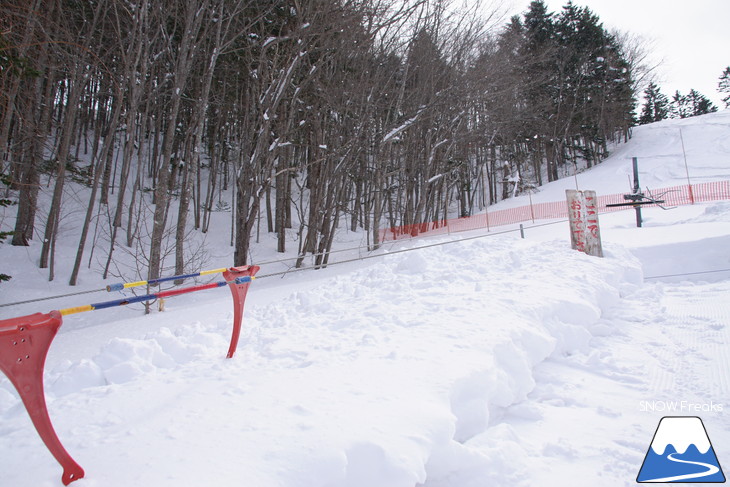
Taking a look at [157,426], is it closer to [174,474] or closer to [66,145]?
[174,474]

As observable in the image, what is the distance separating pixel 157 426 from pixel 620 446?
2884 mm

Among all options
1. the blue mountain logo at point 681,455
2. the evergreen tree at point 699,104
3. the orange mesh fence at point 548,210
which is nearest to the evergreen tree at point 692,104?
the evergreen tree at point 699,104

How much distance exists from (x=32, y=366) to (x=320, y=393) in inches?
61.6

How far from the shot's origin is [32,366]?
6.28ft

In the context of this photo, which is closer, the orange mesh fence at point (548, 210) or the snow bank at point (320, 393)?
the snow bank at point (320, 393)

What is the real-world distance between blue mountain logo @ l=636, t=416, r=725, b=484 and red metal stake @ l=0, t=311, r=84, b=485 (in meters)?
2.99

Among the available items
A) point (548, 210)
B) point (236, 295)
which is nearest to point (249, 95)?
point (236, 295)

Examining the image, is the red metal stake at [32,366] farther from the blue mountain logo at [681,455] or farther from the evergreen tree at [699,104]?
the evergreen tree at [699,104]

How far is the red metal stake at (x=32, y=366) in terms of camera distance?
1.83 meters

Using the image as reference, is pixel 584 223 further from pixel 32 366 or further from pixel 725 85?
pixel 725 85

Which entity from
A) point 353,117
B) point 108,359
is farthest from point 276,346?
point 353,117

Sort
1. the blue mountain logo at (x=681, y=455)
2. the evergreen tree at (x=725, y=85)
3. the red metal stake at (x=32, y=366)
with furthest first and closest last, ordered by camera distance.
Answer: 1. the evergreen tree at (x=725, y=85)
2. the blue mountain logo at (x=681, y=455)
3. the red metal stake at (x=32, y=366)

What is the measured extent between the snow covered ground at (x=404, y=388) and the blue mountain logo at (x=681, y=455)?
2.5 inches

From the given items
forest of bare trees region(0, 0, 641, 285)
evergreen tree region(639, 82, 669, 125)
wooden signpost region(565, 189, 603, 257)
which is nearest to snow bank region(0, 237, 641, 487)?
wooden signpost region(565, 189, 603, 257)
